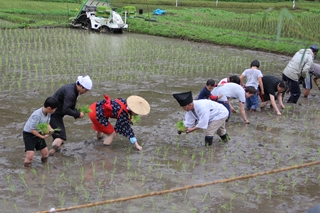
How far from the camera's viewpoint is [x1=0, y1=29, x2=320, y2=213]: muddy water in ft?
15.0

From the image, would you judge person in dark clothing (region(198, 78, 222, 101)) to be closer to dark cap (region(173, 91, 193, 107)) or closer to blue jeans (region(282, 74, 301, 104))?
dark cap (region(173, 91, 193, 107))

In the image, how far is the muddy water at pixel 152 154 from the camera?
4574 mm

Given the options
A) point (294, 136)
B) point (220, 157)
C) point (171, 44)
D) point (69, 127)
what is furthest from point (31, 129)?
point (171, 44)

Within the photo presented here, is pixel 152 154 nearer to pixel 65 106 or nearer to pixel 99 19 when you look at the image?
pixel 65 106

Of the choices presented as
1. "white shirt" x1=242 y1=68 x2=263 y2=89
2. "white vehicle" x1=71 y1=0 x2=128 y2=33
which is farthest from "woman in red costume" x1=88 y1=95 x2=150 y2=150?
"white vehicle" x1=71 y1=0 x2=128 y2=33

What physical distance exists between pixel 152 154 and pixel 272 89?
3.29 m

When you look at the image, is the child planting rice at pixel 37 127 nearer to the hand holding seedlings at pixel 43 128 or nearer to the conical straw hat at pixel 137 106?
the hand holding seedlings at pixel 43 128

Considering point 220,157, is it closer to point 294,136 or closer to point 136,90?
point 294,136

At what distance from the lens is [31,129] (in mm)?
5039

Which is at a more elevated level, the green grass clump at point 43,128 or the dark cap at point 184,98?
the dark cap at point 184,98

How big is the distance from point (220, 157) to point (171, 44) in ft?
33.8

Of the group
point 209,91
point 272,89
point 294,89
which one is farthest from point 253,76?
point 209,91

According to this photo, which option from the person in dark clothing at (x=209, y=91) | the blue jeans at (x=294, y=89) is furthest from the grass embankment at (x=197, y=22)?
the person in dark clothing at (x=209, y=91)

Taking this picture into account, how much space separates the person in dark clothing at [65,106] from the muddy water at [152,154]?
20 cm
